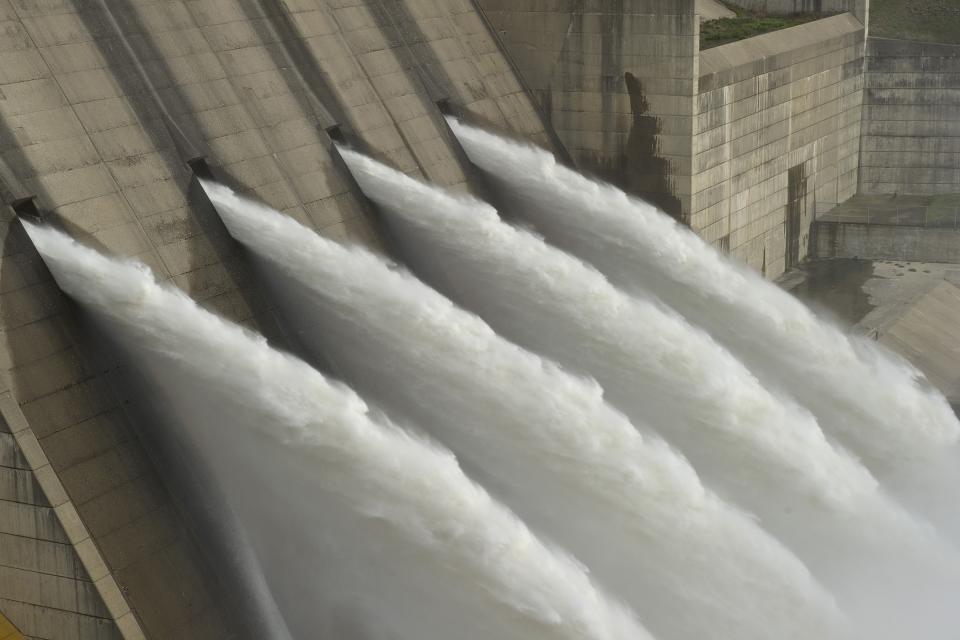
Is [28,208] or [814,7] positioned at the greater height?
[814,7]

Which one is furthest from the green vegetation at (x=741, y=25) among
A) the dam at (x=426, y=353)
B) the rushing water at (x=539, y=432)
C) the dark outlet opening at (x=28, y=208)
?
the dark outlet opening at (x=28, y=208)

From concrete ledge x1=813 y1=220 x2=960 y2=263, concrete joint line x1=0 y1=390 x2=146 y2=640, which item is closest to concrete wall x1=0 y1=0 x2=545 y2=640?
concrete joint line x1=0 y1=390 x2=146 y2=640

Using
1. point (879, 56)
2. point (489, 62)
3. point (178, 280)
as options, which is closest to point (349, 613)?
point (178, 280)

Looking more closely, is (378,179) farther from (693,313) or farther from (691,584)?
(691,584)

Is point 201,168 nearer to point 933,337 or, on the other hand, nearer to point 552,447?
point 552,447

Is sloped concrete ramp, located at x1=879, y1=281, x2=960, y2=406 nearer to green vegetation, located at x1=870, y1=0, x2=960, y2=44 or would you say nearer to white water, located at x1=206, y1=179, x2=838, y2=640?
white water, located at x1=206, y1=179, x2=838, y2=640

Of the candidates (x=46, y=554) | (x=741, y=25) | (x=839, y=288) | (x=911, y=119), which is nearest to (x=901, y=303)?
(x=839, y=288)

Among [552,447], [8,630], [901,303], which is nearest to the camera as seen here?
[8,630]
